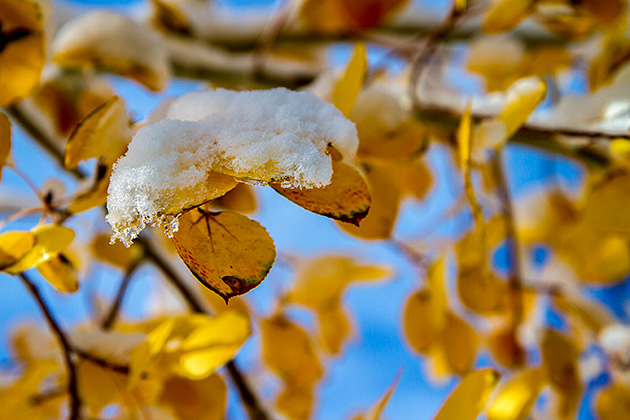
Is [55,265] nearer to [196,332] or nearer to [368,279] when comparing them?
[196,332]

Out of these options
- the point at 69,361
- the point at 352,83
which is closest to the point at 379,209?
the point at 352,83

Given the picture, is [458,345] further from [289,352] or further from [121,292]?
[121,292]

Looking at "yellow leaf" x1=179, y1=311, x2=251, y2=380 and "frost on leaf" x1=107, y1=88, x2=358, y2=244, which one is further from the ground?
"frost on leaf" x1=107, y1=88, x2=358, y2=244

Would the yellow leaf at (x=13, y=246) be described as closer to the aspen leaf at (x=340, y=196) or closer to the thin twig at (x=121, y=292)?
the aspen leaf at (x=340, y=196)

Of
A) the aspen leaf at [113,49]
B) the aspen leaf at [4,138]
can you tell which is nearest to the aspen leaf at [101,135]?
the aspen leaf at [4,138]

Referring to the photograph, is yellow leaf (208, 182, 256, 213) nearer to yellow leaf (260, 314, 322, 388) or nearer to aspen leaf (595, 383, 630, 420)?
yellow leaf (260, 314, 322, 388)

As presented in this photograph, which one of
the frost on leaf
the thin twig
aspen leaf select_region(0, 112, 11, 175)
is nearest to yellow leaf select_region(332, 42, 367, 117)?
the frost on leaf
